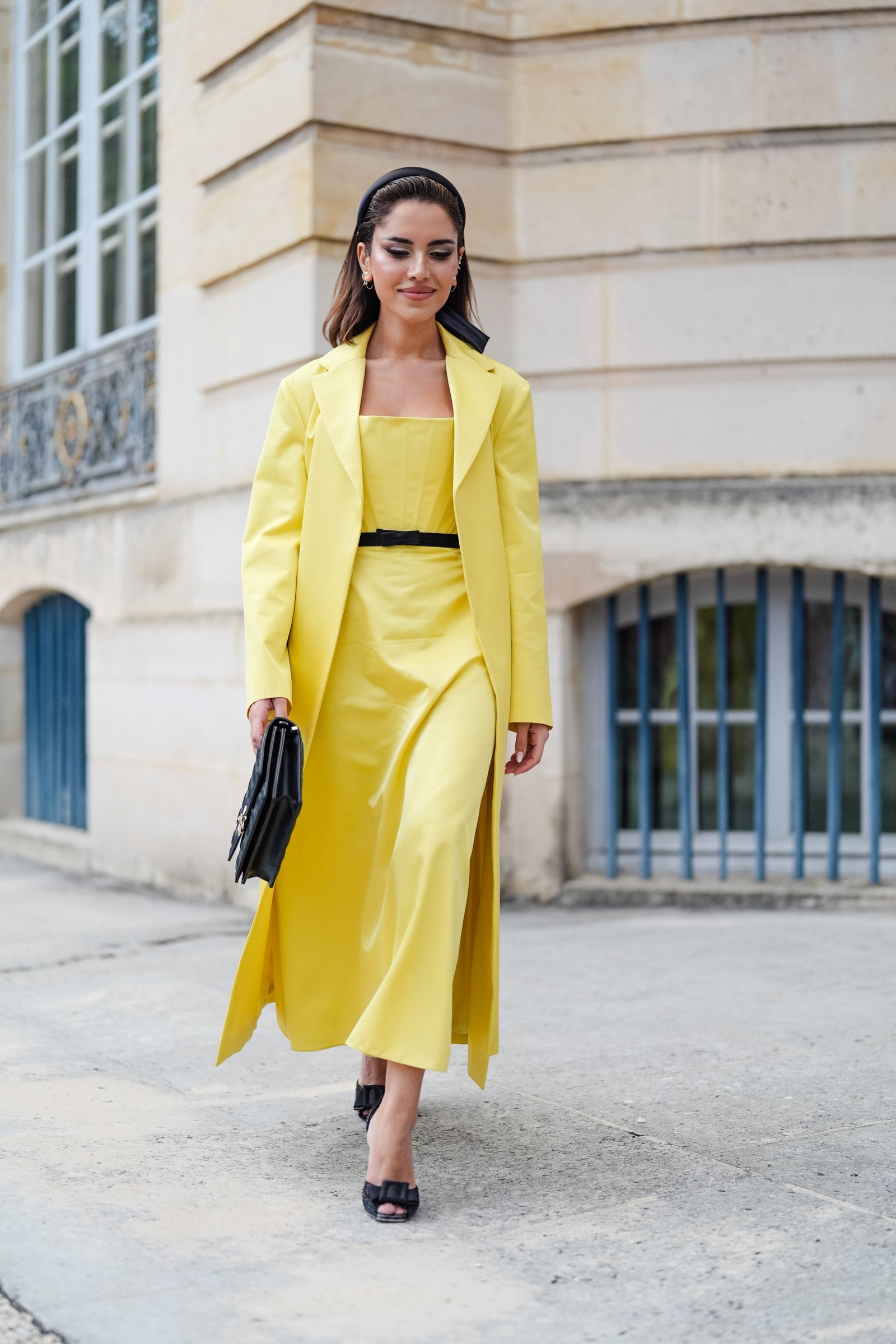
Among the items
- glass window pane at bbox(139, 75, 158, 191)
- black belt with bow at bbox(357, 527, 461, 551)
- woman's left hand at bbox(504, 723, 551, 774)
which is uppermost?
glass window pane at bbox(139, 75, 158, 191)

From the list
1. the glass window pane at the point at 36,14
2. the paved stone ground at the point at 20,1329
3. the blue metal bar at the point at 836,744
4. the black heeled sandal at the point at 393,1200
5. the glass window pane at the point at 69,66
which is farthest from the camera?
the glass window pane at the point at 36,14

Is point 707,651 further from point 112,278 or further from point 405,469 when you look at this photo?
point 112,278

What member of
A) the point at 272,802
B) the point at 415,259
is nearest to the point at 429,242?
the point at 415,259

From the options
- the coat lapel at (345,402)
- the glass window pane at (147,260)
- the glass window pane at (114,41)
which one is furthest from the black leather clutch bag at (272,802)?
the glass window pane at (114,41)

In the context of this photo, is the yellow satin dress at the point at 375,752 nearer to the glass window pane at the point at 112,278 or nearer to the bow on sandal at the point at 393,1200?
the bow on sandal at the point at 393,1200

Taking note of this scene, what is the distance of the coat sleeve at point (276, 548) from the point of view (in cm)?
316

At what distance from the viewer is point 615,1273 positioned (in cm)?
250

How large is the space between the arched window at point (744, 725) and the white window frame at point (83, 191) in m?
3.50

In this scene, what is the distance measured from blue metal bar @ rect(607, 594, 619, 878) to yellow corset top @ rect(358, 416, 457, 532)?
3.62m

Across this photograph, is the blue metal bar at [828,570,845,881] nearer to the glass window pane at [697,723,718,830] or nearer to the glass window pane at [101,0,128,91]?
the glass window pane at [697,723,718,830]

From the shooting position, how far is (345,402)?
3.20 m

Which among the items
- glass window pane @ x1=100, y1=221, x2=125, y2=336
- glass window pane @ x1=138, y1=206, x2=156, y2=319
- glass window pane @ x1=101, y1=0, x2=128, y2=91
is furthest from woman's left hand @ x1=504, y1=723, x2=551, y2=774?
glass window pane @ x1=101, y1=0, x2=128, y2=91

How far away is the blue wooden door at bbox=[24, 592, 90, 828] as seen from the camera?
9172 mm

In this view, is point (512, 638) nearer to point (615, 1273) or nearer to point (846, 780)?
point (615, 1273)
